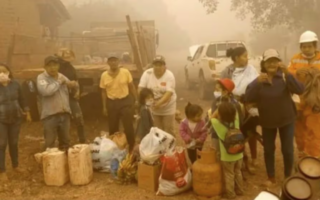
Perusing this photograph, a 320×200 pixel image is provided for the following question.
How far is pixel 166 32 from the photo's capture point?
Answer: 6838 centimetres

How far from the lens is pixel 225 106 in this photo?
14.0 feet

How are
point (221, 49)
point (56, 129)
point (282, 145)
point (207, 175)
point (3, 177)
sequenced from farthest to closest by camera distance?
point (221, 49), point (56, 129), point (3, 177), point (282, 145), point (207, 175)

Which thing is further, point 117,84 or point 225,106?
point 117,84

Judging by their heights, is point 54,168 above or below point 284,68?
below

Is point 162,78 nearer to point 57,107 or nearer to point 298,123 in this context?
point 57,107

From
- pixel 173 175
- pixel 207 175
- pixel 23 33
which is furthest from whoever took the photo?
pixel 23 33

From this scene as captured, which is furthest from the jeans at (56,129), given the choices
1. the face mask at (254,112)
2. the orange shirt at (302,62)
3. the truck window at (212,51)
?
the truck window at (212,51)

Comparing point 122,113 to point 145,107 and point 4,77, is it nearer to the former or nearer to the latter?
point 145,107

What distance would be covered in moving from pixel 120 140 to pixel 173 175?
1606 mm

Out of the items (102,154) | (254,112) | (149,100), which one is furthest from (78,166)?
(254,112)

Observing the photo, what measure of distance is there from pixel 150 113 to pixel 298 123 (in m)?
2.11

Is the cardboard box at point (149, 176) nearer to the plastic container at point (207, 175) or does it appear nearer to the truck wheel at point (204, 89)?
the plastic container at point (207, 175)

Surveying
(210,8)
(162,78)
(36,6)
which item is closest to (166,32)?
(210,8)

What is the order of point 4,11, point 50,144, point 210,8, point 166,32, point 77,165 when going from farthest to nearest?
point 166,32
point 210,8
point 4,11
point 50,144
point 77,165
